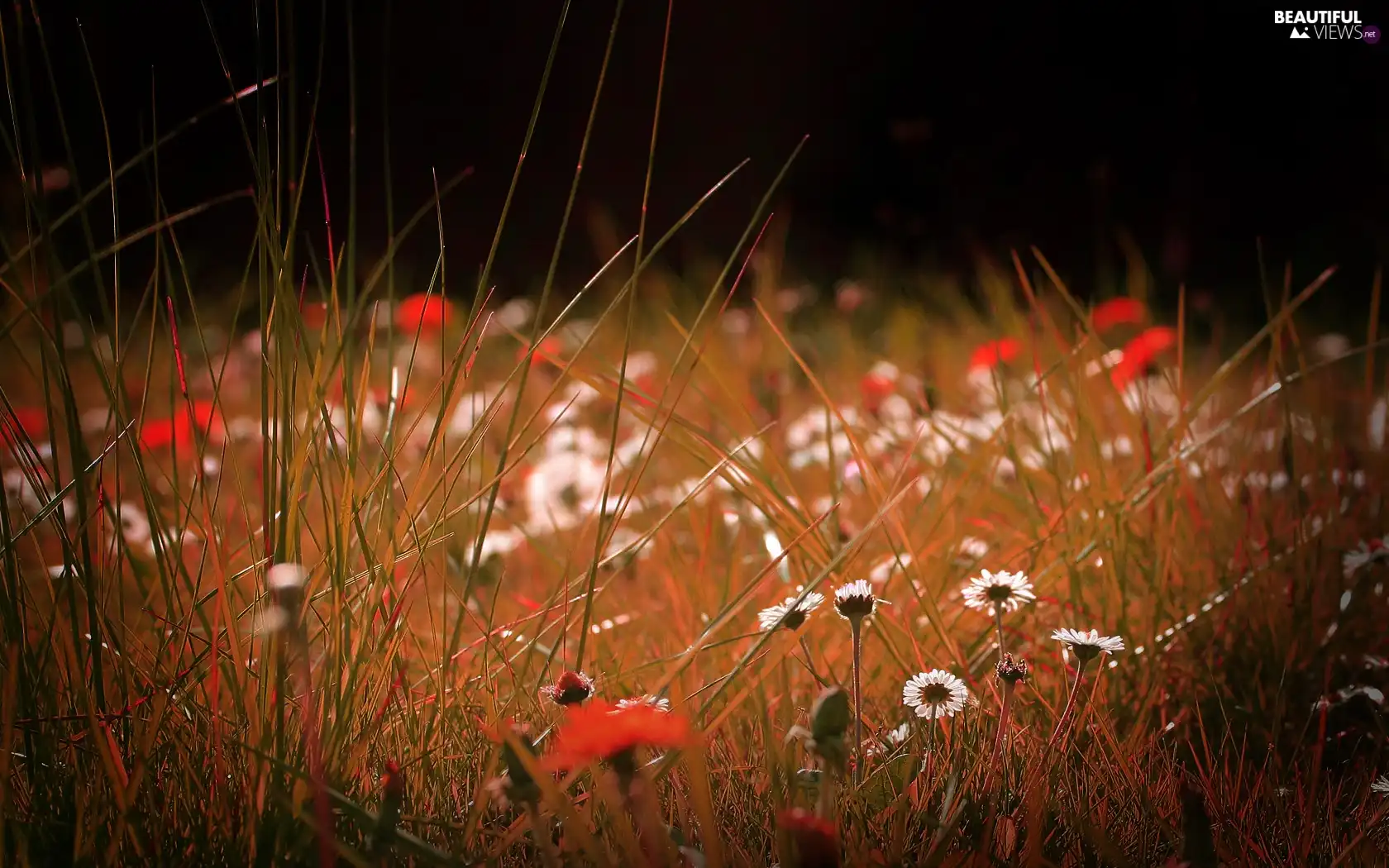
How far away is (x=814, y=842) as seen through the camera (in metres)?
0.53

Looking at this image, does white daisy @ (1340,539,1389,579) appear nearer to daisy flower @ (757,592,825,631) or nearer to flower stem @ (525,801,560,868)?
daisy flower @ (757,592,825,631)

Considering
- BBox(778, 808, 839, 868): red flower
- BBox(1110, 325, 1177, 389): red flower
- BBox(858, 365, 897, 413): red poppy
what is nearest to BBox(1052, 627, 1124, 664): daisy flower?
BBox(778, 808, 839, 868): red flower

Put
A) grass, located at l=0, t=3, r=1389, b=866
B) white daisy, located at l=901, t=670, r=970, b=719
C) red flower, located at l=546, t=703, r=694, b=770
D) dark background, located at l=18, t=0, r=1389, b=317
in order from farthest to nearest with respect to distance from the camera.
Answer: dark background, located at l=18, t=0, r=1389, b=317, white daisy, located at l=901, t=670, r=970, b=719, grass, located at l=0, t=3, r=1389, b=866, red flower, located at l=546, t=703, r=694, b=770

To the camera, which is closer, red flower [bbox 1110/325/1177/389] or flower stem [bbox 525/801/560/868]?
flower stem [bbox 525/801/560/868]

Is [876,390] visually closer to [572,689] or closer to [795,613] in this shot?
[795,613]

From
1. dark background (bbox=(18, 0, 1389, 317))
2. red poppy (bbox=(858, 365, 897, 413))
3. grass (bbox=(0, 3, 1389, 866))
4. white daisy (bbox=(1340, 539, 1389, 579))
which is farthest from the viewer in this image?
dark background (bbox=(18, 0, 1389, 317))

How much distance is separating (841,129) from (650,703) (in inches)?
141

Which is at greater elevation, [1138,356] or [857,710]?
[1138,356]

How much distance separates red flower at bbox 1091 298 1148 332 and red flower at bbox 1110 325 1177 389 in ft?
0.23

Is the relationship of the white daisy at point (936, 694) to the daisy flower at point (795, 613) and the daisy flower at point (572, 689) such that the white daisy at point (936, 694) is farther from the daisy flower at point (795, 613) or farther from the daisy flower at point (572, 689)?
the daisy flower at point (572, 689)

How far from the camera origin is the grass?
Result: 0.66m

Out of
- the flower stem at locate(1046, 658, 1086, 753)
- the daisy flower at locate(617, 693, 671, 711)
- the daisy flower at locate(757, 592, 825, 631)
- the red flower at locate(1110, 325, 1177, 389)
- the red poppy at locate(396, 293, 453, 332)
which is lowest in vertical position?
the flower stem at locate(1046, 658, 1086, 753)

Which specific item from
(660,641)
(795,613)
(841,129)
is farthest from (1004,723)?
(841,129)

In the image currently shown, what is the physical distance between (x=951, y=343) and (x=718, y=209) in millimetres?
1805
